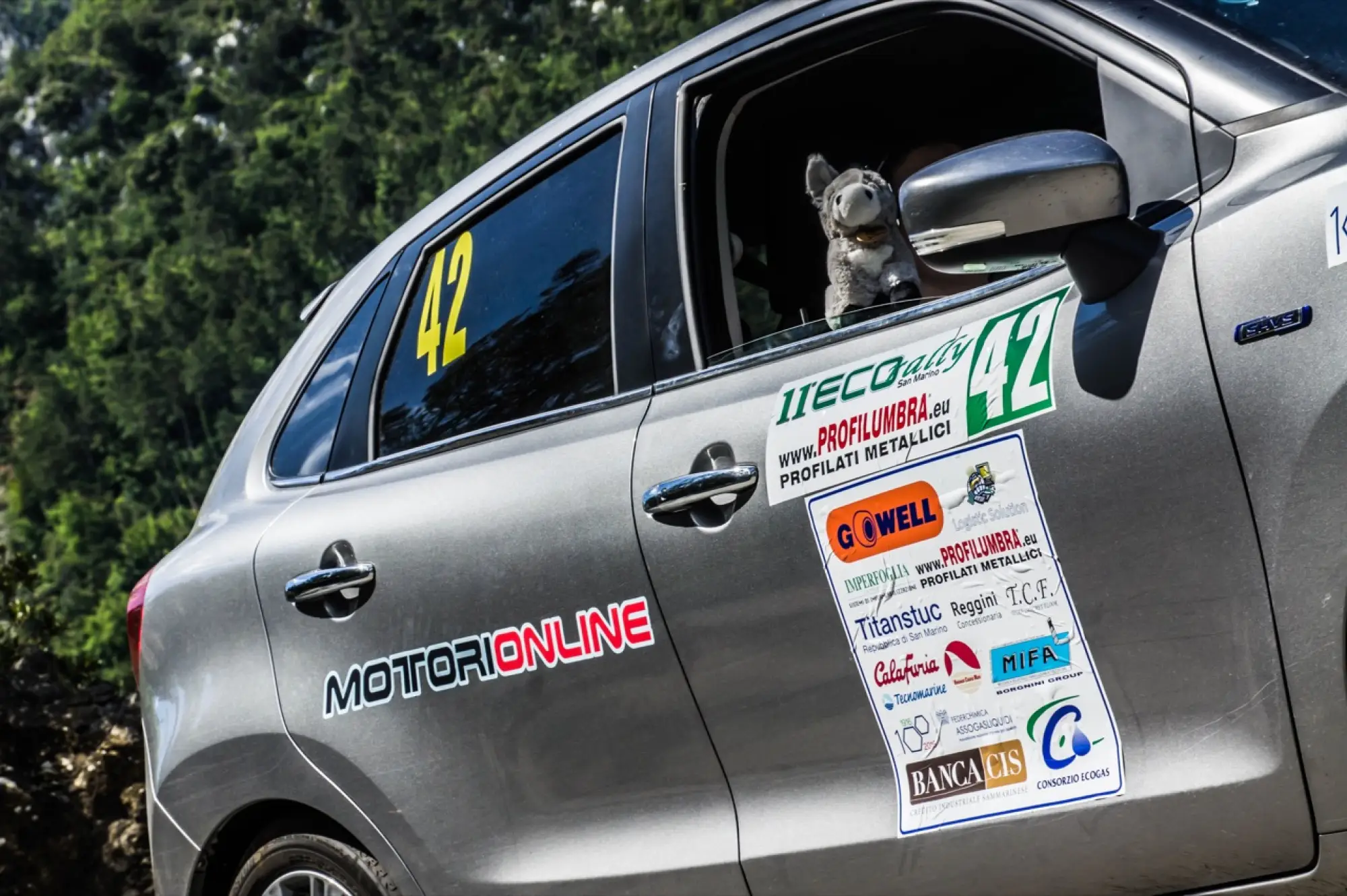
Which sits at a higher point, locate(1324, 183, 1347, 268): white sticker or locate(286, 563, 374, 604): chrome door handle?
locate(286, 563, 374, 604): chrome door handle

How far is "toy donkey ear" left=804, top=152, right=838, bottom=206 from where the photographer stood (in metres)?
3.09

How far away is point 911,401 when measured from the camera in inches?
87.8

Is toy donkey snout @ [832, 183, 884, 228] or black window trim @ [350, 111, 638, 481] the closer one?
black window trim @ [350, 111, 638, 481]

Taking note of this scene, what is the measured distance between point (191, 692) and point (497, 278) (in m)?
1.02

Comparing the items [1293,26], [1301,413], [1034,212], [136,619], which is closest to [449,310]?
[136,619]

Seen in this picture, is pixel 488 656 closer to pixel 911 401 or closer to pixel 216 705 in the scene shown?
pixel 216 705

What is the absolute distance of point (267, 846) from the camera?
10.4 ft

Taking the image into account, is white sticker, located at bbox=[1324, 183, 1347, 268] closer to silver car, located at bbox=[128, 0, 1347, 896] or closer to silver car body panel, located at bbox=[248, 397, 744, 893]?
silver car, located at bbox=[128, 0, 1347, 896]

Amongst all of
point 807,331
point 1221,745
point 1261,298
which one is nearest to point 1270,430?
point 1261,298

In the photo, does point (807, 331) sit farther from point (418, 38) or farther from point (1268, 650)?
point (418, 38)

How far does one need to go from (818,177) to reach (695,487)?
89 cm

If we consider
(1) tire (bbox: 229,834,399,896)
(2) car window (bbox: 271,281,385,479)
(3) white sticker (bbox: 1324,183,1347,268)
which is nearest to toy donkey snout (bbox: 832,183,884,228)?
(2) car window (bbox: 271,281,385,479)

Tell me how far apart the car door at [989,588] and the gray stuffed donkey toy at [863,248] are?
406mm

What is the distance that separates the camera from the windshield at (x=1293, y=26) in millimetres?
2021
